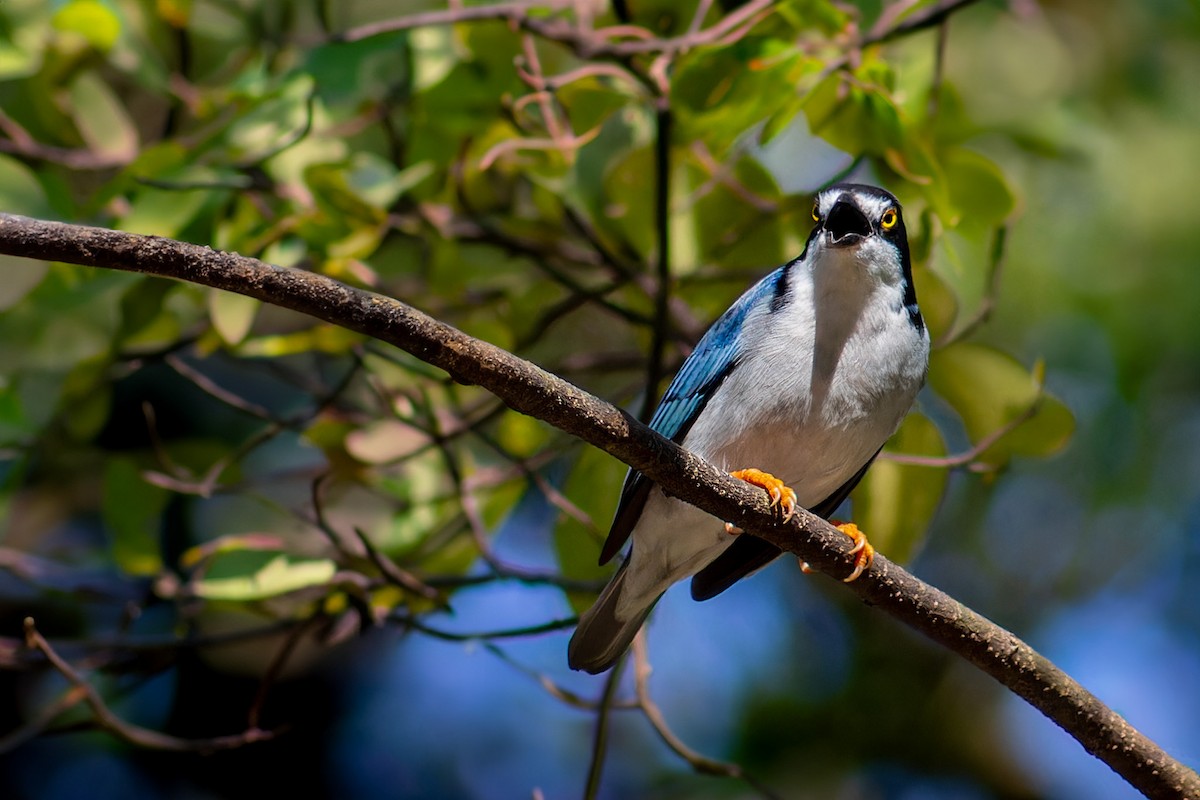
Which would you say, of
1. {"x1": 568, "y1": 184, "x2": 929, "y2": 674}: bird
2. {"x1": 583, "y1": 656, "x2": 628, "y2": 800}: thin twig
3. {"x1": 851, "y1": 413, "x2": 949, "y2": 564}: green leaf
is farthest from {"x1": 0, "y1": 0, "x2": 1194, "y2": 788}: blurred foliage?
{"x1": 583, "y1": 656, "x2": 628, "y2": 800}: thin twig

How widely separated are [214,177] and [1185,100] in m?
4.06

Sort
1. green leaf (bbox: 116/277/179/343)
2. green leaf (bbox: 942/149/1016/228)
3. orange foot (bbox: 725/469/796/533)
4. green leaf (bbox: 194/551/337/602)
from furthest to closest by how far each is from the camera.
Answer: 1. green leaf (bbox: 194/551/337/602)
2. green leaf (bbox: 116/277/179/343)
3. green leaf (bbox: 942/149/1016/228)
4. orange foot (bbox: 725/469/796/533)

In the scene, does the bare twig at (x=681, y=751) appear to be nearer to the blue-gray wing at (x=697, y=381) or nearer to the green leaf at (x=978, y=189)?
the blue-gray wing at (x=697, y=381)

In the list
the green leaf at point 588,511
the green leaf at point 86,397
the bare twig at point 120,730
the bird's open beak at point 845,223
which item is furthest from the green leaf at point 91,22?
the bird's open beak at point 845,223

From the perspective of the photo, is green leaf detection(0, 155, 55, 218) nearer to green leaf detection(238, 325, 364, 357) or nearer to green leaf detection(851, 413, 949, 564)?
green leaf detection(238, 325, 364, 357)

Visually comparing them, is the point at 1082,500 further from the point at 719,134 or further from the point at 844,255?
the point at 719,134

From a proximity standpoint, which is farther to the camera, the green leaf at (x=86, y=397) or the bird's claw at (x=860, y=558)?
the green leaf at (x=86, y=397)

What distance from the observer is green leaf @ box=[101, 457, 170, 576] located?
3.70 meters

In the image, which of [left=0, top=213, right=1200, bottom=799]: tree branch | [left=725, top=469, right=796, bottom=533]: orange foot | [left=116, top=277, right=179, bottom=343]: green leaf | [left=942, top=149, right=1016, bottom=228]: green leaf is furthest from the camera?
[left=116, top=277, right=179, bottom=343]: green leaf

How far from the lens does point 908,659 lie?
17.7ft

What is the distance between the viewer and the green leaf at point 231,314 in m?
3.05

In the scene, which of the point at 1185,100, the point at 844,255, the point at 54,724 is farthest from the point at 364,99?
the point at 1185,100

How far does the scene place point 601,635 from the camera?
3.31 meters

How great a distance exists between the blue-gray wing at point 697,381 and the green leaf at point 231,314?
1024 mm
